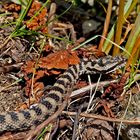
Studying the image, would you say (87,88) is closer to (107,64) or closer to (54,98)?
(54,98)

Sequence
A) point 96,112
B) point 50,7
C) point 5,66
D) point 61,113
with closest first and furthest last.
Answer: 1. point 61,113
2. point 96,112
3. point 5,66
4. point 50,7

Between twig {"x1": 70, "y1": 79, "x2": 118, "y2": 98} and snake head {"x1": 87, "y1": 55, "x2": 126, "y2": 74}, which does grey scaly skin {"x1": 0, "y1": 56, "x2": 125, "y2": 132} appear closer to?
snake head {"x1": 87, "y1": 55, "x2": 126, "y2": 74}

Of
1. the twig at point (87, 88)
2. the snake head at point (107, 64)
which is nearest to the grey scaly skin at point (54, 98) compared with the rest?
the snake head at point (107, 64)

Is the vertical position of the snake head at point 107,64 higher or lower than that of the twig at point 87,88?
higher

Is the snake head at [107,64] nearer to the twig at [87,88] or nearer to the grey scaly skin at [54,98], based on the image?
the grey scaly skin at [54,98]

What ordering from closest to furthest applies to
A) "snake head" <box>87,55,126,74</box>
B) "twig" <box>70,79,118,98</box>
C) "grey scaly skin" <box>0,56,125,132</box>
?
"grey scaly skin" <box>0,56,125,132</box>
"twig" <box>70,79,118,98</box>
"snake head" <box>87,55,126,74</box>

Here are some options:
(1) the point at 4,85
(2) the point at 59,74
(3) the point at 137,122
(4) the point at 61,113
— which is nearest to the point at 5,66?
(1) the point at 4,85

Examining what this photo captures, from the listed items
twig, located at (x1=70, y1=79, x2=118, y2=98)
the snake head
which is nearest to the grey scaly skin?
the snake head

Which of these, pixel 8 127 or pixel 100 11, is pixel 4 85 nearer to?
pixel 8 127
